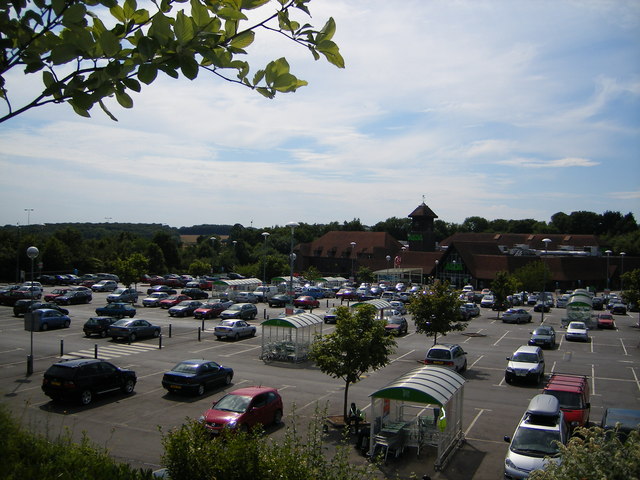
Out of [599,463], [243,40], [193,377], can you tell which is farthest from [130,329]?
[243,40]

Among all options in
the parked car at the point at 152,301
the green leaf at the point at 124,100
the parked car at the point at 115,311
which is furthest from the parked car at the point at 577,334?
the green leaf at the point at 124,100

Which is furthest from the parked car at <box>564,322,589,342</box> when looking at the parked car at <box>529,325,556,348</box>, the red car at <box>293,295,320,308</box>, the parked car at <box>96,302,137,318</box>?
the parked car at <box>96,302,137,318</box>

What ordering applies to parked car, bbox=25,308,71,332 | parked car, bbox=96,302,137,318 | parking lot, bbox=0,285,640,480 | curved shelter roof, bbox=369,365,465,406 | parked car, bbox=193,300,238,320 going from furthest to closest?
parked car, bbox=193,300,238,320 → parked car, bbox=96,302,137,318 → parked car, bbox=25,308,71,332 → parking lot, bbox=0,285,640,480 → curved shelter roof, bbox=369,365,465,406

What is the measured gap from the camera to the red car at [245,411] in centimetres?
1564

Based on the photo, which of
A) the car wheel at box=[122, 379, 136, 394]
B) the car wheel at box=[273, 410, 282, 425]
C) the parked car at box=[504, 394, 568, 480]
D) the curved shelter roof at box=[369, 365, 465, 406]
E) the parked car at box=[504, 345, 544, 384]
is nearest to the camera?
the parked car at box=[504, 394, 568, 480]

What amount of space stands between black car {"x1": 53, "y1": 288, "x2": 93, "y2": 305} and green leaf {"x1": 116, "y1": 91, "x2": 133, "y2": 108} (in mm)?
50195

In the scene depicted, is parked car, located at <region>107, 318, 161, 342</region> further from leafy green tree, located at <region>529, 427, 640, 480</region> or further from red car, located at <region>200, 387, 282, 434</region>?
leafy green tree, located at <region>529, 427, 640, 480</region>

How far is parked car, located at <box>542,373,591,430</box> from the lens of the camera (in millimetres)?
17547

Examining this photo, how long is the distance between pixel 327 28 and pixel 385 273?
253ft

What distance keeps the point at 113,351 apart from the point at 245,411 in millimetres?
15673

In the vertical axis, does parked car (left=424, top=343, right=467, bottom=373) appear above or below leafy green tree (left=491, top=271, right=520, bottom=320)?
below

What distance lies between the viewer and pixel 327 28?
3328 millimetres

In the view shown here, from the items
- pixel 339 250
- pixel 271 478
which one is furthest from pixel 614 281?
pixel 271 478

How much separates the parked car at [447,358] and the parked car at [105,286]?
4775 cm
